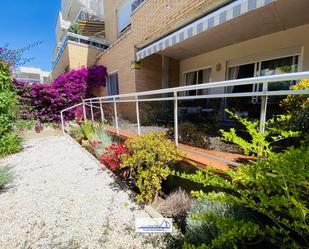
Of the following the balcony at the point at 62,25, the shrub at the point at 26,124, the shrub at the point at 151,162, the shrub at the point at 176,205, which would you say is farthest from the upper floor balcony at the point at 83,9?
the shrub at the point at 176,205

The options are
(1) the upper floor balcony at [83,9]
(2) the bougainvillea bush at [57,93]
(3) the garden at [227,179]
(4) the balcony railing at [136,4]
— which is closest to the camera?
(3) the garden at [227,179]

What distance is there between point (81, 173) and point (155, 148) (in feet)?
8.06

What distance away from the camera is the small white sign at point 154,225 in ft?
8.07

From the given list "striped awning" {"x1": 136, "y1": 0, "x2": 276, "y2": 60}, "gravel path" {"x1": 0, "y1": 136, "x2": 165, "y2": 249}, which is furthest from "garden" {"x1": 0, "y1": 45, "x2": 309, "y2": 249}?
"striped awning" {"x1": 136, "y1": 0, "x2": 276, "y2": 60}

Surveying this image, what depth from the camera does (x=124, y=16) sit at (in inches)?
429

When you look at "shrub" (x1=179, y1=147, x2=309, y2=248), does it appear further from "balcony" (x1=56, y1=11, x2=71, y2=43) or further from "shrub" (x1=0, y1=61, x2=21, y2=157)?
"balcony" (x1=56, y1=11, x2=71, y2=43)

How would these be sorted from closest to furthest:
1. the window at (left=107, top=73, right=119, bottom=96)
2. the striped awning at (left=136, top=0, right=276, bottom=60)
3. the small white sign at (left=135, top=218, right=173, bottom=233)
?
the small white sign at (left=135, top=218, right=173, bottom=233) < the striped awning at (left=136, top=0, right=276, bottom=60) < the window at (left=107, top=73, right=119, bottom=96)

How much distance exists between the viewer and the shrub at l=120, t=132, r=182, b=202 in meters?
3.04

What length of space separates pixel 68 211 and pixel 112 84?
901cm

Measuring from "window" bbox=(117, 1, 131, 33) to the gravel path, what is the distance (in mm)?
9791

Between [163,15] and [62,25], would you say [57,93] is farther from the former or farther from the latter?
[62,25]

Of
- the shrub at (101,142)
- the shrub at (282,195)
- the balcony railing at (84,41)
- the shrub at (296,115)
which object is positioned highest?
the balcony railing at (84,41)

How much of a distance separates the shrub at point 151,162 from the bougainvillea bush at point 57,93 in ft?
29.5

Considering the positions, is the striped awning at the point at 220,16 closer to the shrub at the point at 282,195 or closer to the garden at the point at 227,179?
the garden at the point at 227,179
